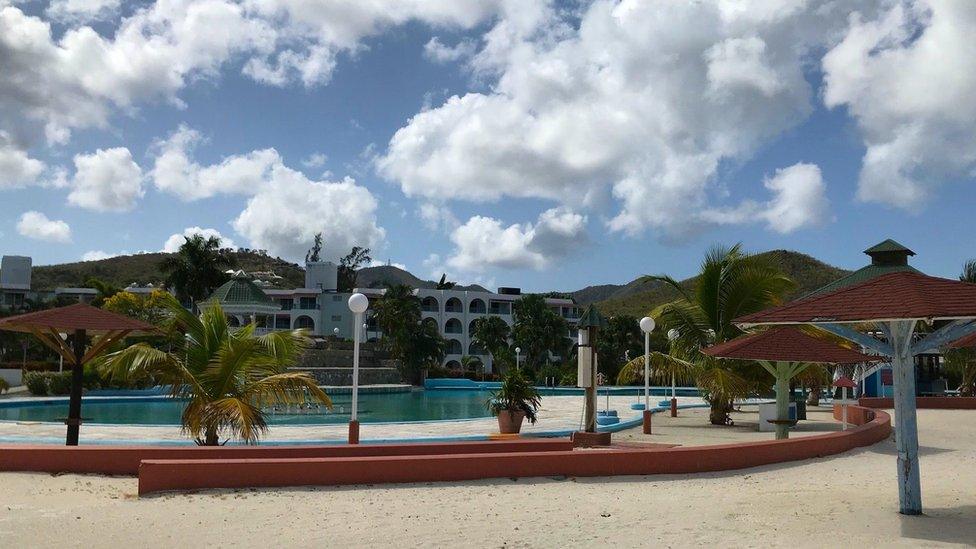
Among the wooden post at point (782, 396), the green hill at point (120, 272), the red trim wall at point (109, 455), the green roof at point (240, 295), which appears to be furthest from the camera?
the green hill at point (120, 272)

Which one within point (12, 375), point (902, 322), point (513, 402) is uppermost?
point (902, 322)

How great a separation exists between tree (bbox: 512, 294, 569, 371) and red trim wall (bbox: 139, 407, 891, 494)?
4734 centimetres

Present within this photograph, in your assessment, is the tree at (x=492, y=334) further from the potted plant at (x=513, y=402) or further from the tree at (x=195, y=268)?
the potted plant at (x=513, y=402)

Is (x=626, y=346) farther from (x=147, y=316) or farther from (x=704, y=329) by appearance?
(x=704, y=329)

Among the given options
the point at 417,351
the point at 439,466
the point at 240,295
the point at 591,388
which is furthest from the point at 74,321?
the point at 417,351

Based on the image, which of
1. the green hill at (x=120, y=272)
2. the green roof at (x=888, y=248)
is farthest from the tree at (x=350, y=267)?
the green roof at (x=888, y=248)

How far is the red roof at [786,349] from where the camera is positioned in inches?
537

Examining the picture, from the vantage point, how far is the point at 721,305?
19.4 m

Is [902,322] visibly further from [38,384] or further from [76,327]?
[38,384]

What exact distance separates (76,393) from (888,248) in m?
34.9

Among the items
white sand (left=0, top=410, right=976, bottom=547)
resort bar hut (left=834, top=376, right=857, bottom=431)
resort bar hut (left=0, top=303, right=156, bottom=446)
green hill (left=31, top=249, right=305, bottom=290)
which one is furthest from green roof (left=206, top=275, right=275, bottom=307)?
green hill (left=31, top=249, right=305, bottom=290)

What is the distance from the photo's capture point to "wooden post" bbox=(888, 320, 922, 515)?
7551mm

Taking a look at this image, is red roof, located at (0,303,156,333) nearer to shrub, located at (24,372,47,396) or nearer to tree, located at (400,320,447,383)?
shrub, located at (24,372,47,396)

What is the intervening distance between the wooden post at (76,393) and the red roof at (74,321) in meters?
0.28
